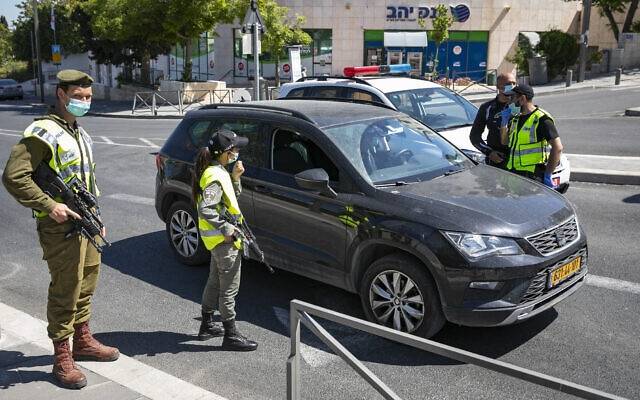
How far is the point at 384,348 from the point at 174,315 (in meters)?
2.10

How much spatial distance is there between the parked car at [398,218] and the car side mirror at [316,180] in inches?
0.4

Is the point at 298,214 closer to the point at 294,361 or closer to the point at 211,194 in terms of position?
the point at 211,194

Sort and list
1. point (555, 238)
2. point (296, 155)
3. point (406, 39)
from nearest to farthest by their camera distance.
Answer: point (555, 238)
point (296, 155)
point (406, 39)

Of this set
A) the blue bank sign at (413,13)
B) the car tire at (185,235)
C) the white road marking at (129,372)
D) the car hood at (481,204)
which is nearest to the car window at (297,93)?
the car tire at (185,235)

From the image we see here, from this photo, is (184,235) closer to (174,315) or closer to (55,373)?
(174,315)

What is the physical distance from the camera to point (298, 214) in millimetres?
6027

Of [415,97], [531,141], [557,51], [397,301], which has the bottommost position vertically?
[397,301]

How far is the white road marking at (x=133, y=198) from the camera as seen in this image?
427 inches

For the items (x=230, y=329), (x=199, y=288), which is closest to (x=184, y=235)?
(x=199, y=288)

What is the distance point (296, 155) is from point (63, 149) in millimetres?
Answer: 2287

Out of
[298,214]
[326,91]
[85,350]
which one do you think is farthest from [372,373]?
[326,91]

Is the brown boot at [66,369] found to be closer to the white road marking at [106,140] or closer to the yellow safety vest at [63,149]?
the yellow safety vest at [63,149]

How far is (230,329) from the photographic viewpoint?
5.31 m

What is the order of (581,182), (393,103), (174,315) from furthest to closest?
1. (581,182)
2. (393,103)
3. (174,315)
